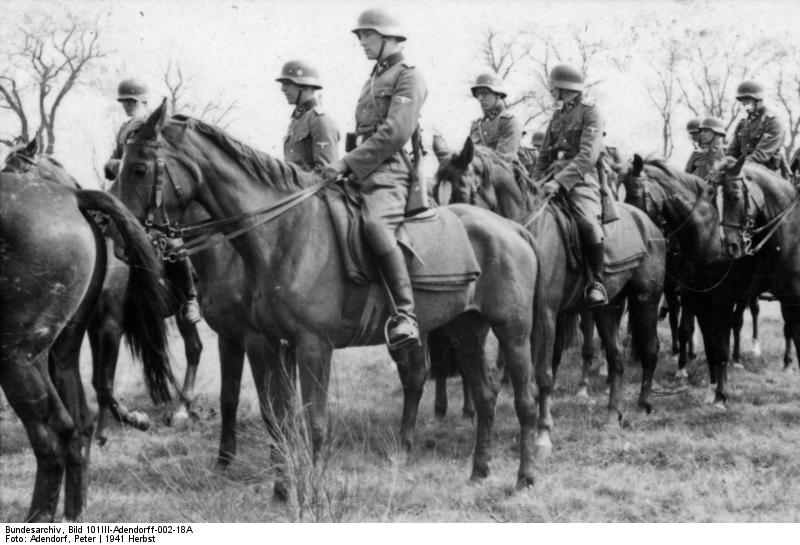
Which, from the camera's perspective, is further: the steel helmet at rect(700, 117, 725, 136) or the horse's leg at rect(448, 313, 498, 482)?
the steel helmet at rect(700, 117, 725, 136)

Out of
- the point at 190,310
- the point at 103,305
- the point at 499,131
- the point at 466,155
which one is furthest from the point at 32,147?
the point at 499,131

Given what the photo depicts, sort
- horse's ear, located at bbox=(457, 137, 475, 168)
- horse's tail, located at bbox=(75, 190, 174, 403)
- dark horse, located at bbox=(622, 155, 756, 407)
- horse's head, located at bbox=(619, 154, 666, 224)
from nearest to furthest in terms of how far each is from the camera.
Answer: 1. horse's tail, located at bbox=(75, 190, 174, 403)
2. horse's ear, located at bbox=(457, 137, 475, 168)
3. dark horse, located at bbox=(622, 155, 756, 407)
4. horse's head, located at bbox=(619, 154, 666, 224)

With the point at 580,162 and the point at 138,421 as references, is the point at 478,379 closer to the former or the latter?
the point at 580,162

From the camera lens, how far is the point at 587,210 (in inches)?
363

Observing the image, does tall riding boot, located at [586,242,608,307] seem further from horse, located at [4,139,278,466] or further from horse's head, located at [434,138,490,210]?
horse, located at [4,139,278,466]

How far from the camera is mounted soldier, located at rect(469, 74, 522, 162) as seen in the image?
35.6 ft

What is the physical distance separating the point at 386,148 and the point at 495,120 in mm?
4741

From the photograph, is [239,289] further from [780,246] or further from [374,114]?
[780,246]

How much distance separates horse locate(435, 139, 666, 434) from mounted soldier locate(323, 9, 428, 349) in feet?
6.28

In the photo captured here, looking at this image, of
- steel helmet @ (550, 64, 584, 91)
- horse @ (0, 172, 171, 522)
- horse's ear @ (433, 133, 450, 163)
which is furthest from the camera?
horse's ear @ (433, 133, 450, 163)

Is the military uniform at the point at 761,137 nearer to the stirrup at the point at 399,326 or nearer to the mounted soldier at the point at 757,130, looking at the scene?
the mounted soldier at the point at 757,130

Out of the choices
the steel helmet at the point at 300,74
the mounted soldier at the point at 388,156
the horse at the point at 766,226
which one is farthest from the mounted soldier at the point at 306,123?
the horse at the point at 766,226

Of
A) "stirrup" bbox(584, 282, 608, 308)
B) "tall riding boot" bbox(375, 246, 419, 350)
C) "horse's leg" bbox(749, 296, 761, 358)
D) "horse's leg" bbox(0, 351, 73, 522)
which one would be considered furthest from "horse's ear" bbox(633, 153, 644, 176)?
"horse's leg" bbox(0, 351, 73, 522)

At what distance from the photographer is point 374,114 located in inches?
272
